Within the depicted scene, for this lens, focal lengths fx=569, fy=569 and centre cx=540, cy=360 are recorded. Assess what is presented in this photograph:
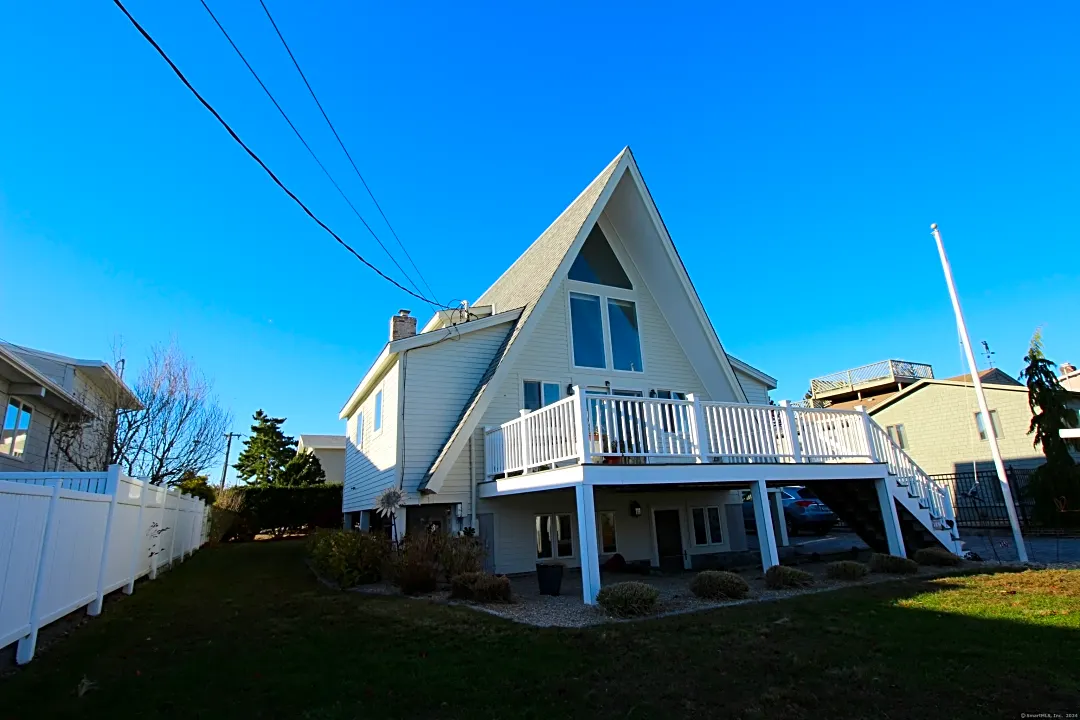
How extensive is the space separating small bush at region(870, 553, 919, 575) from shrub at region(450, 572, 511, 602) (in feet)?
23.1

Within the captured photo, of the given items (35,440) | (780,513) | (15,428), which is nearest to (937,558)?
(780,513)

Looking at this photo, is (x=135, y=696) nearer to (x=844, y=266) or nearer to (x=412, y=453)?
(x=412, y=453)

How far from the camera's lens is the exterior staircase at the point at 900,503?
12.2 metres

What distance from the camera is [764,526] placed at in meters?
10.5

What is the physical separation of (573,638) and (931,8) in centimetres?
1327

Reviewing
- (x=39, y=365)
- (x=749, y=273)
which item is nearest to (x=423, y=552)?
(x=39, y=365)

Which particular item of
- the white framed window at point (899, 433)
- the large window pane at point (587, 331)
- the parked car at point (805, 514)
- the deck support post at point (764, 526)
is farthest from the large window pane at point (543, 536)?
the white framed window at point (899, 433)

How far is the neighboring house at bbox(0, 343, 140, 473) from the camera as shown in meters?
13.2

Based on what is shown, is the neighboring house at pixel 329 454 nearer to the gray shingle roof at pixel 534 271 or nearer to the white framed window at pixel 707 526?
the gray shingle roof at pixel 534 271

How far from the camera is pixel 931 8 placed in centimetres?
1115

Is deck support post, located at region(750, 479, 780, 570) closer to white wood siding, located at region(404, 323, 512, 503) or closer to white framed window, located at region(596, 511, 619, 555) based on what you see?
white framed window, located at region(596, 511, 619, 555)

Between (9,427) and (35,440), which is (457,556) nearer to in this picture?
(9,427)

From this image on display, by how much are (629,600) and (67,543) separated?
6588 millimetres

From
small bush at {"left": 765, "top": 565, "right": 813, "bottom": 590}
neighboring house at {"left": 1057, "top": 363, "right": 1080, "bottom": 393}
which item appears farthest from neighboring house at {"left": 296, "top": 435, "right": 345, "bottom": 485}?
neighboring house at {"left": 1057, "top": 363, "right": 1080, "bottom": 393}
